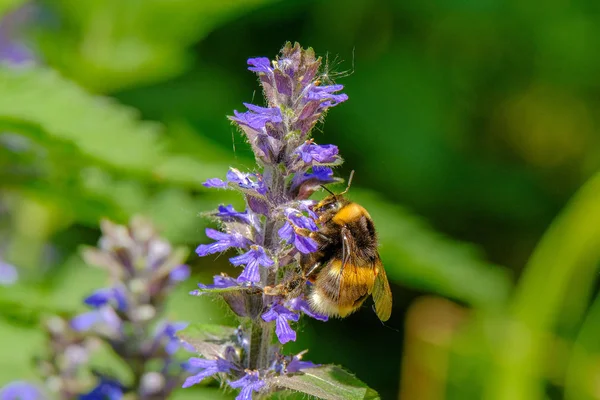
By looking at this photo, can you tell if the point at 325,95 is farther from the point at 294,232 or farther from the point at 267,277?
the point at 267,277

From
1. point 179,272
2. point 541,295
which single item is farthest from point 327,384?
point 541,295

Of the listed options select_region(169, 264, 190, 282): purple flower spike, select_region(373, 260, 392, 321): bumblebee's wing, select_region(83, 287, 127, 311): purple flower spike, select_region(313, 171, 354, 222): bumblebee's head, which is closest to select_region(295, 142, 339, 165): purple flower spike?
select_region(313, 171, 354, 222): bumblebee's head

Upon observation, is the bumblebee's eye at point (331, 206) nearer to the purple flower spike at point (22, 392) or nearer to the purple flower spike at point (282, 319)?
the purple flower spike at point (282, 319)

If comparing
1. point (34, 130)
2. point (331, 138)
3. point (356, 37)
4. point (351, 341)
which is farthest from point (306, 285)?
point (356, 37)

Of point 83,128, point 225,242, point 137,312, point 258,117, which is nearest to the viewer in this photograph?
point 258,117

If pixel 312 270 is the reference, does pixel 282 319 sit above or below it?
below

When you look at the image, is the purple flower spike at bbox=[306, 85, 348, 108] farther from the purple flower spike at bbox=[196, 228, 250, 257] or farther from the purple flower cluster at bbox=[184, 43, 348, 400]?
the purple flower spike at bbox=[196, 228, 250, 257]

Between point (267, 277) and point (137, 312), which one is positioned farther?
point (137, 312)
